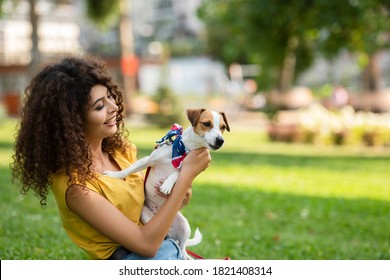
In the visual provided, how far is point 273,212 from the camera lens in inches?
344

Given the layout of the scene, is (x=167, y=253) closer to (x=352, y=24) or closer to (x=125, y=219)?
(x=125, y=219)

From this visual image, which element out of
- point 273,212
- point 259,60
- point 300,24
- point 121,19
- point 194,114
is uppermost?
point 194,114

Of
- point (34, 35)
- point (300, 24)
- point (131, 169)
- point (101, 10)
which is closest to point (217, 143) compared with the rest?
point (131, 169)

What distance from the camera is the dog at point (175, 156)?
10.3 feet

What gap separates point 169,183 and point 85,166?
0.43 meters

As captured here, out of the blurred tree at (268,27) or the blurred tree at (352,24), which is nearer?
the blurred tree at (352,24)

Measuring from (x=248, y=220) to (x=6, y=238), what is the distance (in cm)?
329

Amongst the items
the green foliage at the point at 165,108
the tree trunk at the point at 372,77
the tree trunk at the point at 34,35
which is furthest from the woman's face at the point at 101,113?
the green foliage at the point at 165,108

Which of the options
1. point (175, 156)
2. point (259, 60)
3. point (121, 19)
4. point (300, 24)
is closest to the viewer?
point (175, 156)

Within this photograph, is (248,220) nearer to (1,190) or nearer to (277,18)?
(1,190)

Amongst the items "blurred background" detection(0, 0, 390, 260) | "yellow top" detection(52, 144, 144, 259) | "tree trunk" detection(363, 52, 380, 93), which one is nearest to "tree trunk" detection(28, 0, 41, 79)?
"blurred background" detection(0, 0, 390, 260)

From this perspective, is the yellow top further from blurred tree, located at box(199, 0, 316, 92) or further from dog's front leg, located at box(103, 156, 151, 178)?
blurred tree, located at box(199, 0, 316, 92)

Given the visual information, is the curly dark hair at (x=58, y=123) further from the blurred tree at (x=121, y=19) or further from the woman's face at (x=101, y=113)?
the blurred tree at (x=121, y=19)

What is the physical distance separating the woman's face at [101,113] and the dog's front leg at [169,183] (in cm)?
38
